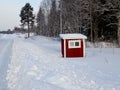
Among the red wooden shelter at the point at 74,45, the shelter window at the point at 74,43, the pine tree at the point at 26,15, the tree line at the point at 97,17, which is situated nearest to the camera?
the red wooden shelter at the point at 74,45

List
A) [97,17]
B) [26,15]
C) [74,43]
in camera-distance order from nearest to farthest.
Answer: [74,43], [97,17], [26,15]

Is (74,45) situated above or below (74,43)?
below

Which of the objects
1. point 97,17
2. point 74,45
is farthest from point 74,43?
point 97,17

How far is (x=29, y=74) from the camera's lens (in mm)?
11375

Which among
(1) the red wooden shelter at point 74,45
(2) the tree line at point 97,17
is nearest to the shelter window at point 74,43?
(1) the red wooden shelter at point 74,45

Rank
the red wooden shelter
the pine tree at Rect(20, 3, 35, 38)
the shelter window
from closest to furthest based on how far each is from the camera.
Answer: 1. the red wooden shelter
2. the shelter window
3. the pine tree at Rect(20, 3, 35, 38)

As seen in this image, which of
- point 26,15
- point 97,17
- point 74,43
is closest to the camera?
point 74,43

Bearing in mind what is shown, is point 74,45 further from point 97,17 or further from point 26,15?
point 26,15

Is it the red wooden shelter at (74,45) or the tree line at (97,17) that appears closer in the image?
the red wooden shelter at (74,45)

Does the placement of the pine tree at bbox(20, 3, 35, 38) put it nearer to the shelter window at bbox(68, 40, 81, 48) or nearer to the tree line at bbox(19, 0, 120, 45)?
the tree line at bbox(19, 0, 120, 45)

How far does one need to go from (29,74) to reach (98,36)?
31.1m

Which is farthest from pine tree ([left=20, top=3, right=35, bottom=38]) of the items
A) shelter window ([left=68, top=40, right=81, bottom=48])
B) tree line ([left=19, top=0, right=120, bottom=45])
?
shelter window ([left=68, top=40, right=81, bottom=48])

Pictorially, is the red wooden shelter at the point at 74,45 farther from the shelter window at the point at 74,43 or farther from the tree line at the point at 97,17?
the tree line at the point at 97,17

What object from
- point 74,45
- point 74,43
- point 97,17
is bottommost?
point 74,45
